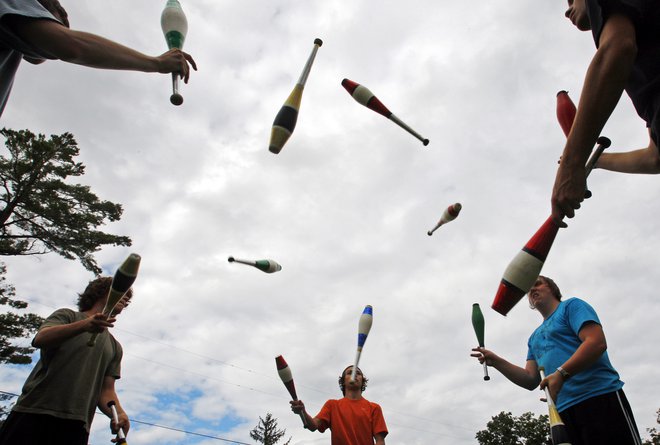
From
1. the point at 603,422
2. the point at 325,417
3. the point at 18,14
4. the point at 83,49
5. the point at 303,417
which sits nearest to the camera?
the point at 18,14

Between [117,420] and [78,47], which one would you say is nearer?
[78,47]

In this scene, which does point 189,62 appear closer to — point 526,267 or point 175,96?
point 175,96

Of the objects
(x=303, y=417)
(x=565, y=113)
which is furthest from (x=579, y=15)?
(x=303, y=417)

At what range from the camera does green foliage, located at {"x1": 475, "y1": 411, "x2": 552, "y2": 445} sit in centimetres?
3809

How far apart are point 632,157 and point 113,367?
4.02 metres

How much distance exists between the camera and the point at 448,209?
5961mm

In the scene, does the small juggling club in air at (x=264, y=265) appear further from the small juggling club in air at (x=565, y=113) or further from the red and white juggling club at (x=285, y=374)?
the small juggling club in air at (x=565, y=113)

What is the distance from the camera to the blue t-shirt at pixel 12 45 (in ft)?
6.40

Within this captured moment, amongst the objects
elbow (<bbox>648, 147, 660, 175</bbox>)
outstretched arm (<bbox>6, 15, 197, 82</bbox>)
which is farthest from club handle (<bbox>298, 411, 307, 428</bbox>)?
elbow (<bbox>648, 147, 660, 175</bbox>)

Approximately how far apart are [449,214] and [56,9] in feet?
15.5

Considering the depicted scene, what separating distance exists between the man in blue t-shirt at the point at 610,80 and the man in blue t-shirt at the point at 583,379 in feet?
5.21

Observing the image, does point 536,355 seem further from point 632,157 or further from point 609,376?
point 632,157

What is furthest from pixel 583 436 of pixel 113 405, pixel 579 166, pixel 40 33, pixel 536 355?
pixel 40 33

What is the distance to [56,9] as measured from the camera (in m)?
2.40
